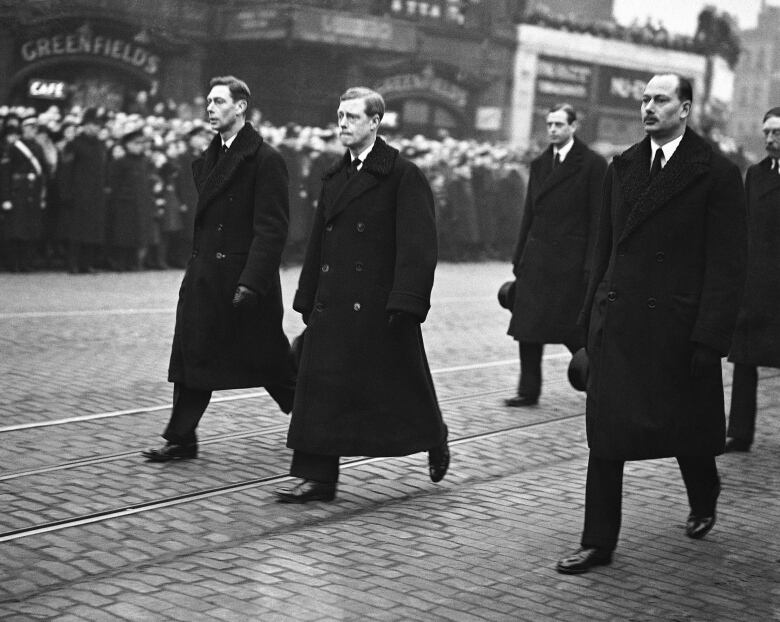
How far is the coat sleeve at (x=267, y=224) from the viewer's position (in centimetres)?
645

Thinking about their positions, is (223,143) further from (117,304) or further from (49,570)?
(117,304)

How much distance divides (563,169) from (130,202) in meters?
10.1

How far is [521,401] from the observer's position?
8938 millimetres

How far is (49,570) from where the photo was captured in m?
4.77

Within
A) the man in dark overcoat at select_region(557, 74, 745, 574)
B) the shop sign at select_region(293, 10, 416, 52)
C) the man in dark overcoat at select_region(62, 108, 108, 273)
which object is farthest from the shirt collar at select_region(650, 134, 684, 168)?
the shop sign at select_region(293, 10, 416, 52)

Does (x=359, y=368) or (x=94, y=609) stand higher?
(x=359, y=368)

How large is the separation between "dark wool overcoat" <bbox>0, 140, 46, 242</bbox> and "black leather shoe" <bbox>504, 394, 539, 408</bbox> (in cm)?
961

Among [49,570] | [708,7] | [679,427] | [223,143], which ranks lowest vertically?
[49,570]

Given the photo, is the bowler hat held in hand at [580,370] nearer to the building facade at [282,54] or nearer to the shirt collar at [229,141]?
the shirt collar at [229,141]

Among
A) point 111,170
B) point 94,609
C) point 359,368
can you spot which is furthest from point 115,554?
point 111,170

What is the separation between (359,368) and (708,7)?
31.0 meters

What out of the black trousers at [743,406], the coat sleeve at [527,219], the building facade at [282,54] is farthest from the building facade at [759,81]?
the black trousers at [743,406]

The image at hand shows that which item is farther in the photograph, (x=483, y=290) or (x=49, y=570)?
(x=483, y=290)

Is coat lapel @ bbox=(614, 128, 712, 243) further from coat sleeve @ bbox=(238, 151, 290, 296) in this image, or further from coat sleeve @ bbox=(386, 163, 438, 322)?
coat sleeve @ bbox=(238, 151, 290, 296)
